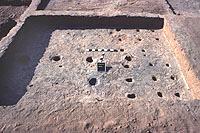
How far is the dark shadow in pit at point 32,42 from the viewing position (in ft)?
12.3

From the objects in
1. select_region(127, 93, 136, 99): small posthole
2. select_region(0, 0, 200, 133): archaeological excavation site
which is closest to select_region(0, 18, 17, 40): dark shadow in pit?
select_region(0, 0, 200, 133): archaeological excavation site

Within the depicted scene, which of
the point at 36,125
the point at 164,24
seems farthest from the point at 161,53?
the point at 36,125

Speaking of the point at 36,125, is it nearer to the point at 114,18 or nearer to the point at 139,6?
the point at 114,18

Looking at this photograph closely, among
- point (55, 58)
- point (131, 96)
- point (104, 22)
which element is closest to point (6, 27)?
point (55, 58)

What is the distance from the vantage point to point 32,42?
4633 millimetres

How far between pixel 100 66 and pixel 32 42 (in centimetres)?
116

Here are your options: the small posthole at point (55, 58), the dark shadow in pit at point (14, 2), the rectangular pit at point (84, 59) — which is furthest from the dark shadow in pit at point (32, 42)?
the dark shadow in pit at point (14, 2)

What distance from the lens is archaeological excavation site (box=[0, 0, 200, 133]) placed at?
292cm

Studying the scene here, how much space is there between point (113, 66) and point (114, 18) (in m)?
1.12

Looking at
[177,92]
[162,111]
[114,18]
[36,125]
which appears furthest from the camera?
[114,18]

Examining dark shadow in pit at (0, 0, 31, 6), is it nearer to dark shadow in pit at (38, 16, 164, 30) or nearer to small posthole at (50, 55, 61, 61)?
dark shadow in pit at (38, 16, 164, 30)

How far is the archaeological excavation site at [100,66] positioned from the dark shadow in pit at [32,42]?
12 mm

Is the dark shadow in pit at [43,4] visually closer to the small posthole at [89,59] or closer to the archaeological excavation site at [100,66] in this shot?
the archaeological excavation site at [100,66]

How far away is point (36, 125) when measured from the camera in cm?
283
